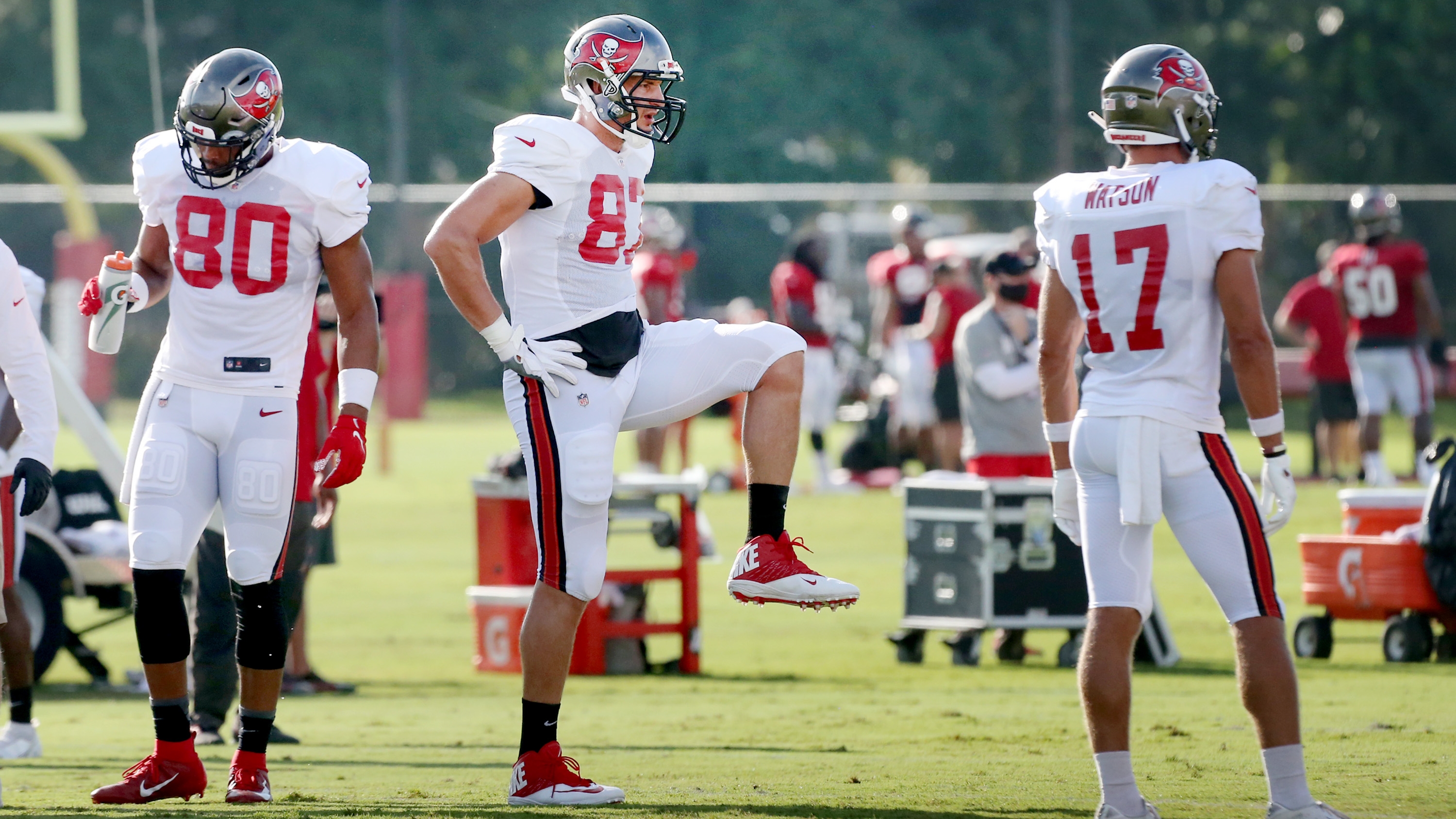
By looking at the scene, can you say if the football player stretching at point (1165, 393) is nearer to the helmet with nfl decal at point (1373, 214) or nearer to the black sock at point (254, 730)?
the black sock at point (254, 730)

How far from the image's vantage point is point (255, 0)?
32.6 metres

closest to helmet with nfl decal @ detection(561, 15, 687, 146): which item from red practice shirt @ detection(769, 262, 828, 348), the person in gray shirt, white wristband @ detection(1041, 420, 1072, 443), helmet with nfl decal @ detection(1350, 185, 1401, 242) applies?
white wristband @ detection(1041, 420, 1072, 443)

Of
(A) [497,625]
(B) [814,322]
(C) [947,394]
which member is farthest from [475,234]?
(B) [814,322]

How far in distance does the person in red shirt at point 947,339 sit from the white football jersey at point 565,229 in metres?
7.64

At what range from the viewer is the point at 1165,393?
4.82 meters

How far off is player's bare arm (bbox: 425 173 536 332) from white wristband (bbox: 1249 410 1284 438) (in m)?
1.91

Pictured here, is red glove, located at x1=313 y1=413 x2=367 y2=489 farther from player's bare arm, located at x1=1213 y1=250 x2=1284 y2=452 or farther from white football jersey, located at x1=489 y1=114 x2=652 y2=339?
player's bare arm, located at x1=1213 y1=250 x2=1284 y2=452

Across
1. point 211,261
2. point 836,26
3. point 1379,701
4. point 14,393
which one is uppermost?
point 836,26

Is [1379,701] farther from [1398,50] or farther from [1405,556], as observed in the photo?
[1398,50]

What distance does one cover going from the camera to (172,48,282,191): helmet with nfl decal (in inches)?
208

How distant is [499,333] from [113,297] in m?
1.08

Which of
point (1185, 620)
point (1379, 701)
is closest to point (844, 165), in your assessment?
point (1185, 620)

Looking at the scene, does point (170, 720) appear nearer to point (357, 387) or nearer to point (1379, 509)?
point (357, 387)

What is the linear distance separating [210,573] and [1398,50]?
27.2 meters
